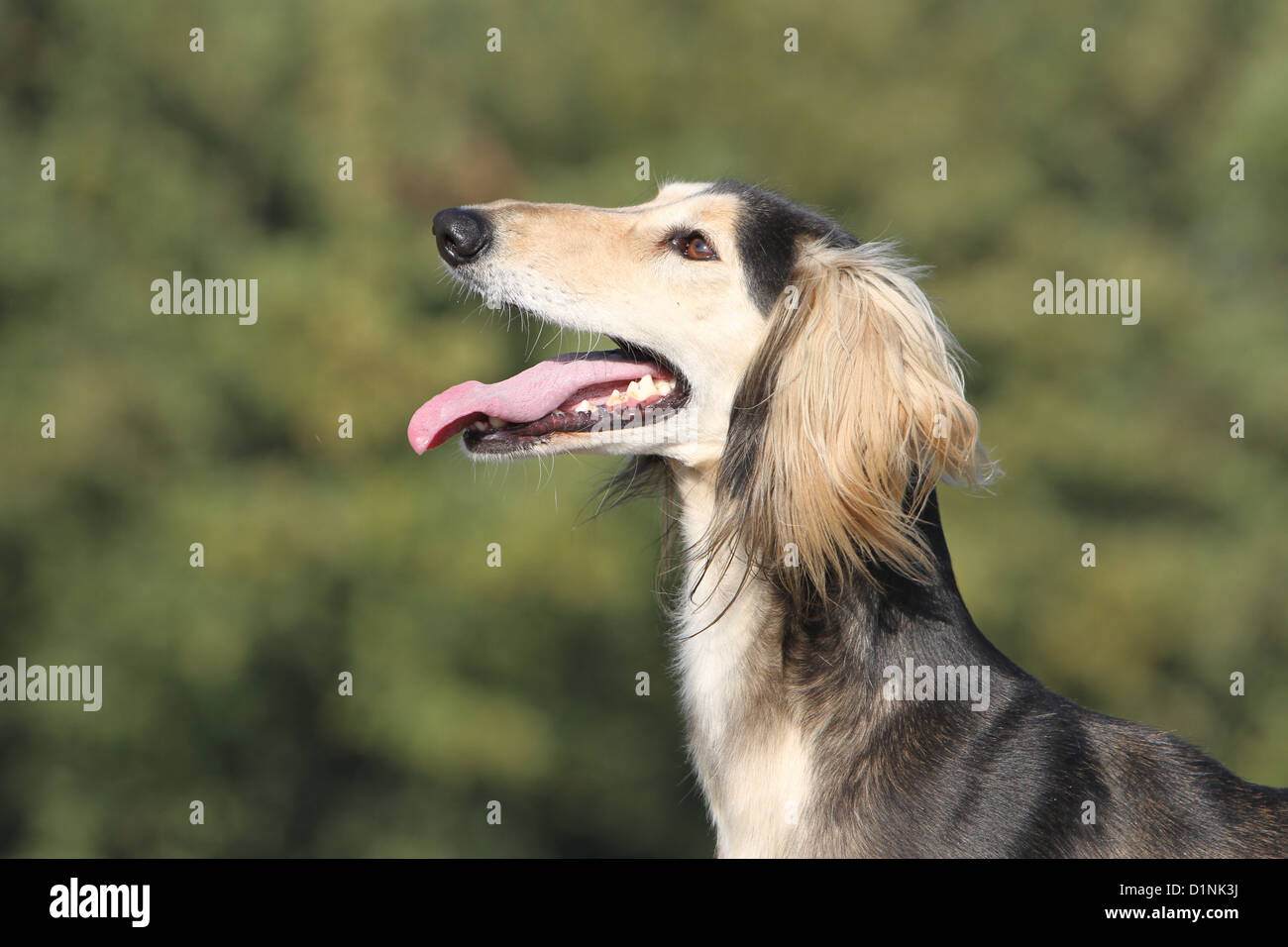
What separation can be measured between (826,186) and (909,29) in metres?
3.53

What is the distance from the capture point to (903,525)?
4234 mm

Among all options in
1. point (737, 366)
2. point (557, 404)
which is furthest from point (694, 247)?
point (557, 404)

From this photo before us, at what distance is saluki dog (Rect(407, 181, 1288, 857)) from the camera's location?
13.2ft

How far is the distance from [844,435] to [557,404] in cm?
108

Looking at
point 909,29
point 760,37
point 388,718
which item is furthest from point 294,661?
point 909,29

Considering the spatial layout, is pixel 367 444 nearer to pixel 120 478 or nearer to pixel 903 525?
pixel 120 478

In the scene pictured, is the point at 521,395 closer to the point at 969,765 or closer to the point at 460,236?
the point at 460,236

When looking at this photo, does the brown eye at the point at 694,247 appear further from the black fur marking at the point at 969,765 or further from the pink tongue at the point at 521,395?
the black fur marking at the point at 969,765

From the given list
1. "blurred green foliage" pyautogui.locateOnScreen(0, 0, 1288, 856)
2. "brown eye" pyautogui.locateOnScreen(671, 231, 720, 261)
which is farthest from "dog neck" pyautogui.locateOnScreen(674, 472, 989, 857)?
"blurred green foliage" pyautogui.locateOnScreen(0, 0, 1288, 856)

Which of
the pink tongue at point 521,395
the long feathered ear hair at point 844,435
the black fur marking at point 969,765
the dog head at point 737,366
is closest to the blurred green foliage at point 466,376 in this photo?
the pink tongue at point 521,395

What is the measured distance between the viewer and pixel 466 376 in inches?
646

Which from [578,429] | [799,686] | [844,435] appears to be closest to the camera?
[799,686]

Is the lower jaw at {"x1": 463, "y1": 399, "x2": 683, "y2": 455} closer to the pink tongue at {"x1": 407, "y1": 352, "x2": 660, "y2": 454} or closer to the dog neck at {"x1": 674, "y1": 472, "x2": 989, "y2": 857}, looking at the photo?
the pink tongue at {"x1": 407, "y1": 352, "x2": 660, "y2": 454}

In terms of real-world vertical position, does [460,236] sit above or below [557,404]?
above
